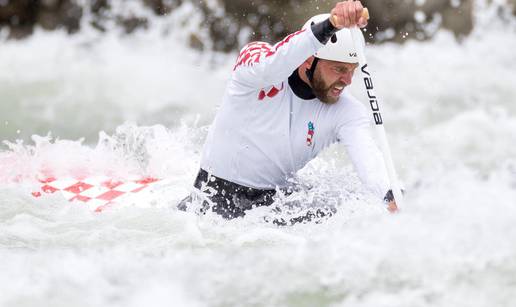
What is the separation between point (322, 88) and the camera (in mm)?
3633

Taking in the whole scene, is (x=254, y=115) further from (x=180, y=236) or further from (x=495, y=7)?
(x=495, y=7)

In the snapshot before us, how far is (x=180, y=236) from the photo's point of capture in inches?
133

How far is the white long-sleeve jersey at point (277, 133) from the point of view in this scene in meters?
3.56

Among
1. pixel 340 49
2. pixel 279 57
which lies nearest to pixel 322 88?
pixel 340 49

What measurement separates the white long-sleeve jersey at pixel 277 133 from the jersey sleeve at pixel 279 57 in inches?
0.4

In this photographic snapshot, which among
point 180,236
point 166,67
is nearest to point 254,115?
point 180,236

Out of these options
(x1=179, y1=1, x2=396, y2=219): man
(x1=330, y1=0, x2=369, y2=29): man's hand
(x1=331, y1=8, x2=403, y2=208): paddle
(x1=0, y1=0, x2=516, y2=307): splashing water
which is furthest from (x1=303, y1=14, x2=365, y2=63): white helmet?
(x1=0, y1=0, x2=516, y2=307): splashing water

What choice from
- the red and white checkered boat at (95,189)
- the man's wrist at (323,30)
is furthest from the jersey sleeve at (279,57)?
the red and white checkered boat at (95,189)

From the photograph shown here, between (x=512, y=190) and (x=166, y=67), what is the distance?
345 inches

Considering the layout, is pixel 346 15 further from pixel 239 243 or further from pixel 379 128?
pixel 239 243

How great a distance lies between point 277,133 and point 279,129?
2cm

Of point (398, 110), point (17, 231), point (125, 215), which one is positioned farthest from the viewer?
point (398, 110)

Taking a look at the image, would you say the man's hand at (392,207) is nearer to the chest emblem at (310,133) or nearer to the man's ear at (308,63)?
the chest emblem at (310,133)

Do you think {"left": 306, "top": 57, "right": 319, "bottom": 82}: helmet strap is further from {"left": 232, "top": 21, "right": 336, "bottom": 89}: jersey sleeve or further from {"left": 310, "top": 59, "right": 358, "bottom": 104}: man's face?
{"left": 232, "top": 21, "right": 336, "bottom": 89}: jersey sleeve
